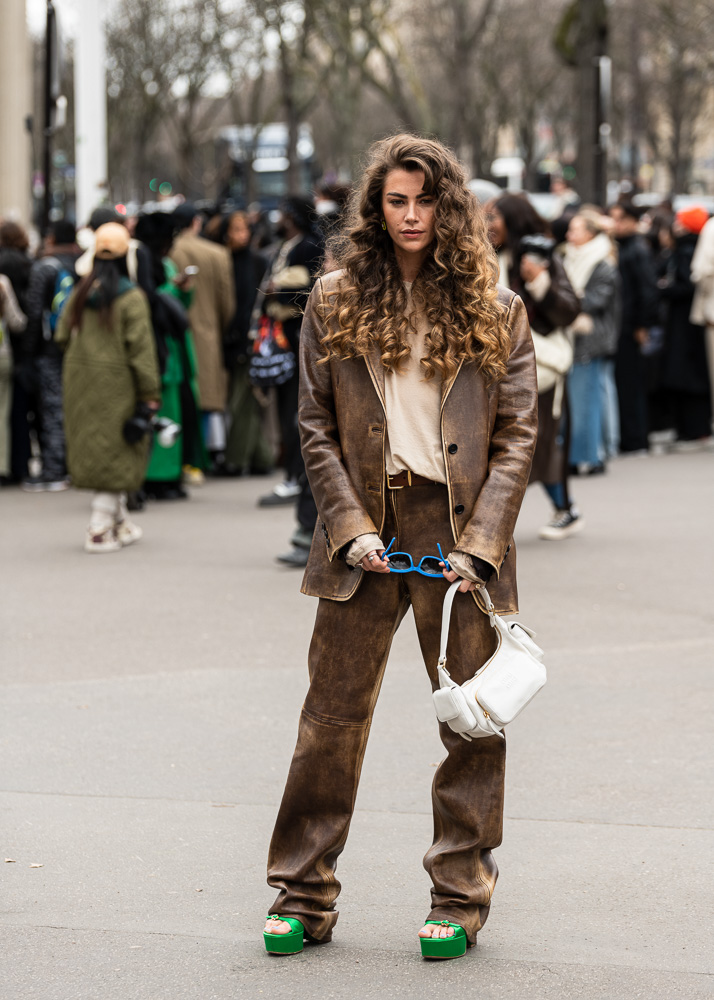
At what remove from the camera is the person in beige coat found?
12.3m

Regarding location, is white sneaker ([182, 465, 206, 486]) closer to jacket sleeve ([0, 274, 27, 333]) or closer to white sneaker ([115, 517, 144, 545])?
jacket sleeve ([0, 274, 27, 333])

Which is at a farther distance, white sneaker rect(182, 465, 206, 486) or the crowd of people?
white sneaker rect(182, 465, 206, 486)

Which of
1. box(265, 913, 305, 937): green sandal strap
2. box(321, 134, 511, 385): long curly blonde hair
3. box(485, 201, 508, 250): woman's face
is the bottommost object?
box(265, 913, 305, 937): green sandal strap

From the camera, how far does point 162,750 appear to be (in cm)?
548

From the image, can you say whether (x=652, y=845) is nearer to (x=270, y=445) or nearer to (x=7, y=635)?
(x=7, y=635)

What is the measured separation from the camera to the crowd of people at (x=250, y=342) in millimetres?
9188

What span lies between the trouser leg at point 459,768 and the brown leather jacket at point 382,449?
69 mm

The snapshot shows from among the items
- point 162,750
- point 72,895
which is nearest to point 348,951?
point 72,895

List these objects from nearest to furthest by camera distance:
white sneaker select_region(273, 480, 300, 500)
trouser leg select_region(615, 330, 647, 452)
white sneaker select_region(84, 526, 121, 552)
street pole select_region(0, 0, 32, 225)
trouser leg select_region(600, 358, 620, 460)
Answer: white sneaker select_region(84, 526, 121, 552)
white sneaker select_region(273, 480, 300, 500)
trouser leg select_region(600, 358, 620, 460)
trouser leg select_region(615, 330, 647, 452)
street pole select_region(0, 0, 32, 225)

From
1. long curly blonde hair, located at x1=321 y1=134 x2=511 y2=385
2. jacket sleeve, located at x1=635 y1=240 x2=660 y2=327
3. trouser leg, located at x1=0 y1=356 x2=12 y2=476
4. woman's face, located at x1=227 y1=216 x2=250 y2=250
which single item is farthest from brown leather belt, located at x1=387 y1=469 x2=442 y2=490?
jacket sleeve, located at x1=635 y1=240 x2=660 y2=327

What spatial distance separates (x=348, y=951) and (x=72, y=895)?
833 millimetres

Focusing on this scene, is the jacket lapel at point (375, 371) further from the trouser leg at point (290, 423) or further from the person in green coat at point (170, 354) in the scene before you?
the person in green coat at point (170, 354)

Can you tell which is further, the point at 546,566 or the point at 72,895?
the point at 546,566

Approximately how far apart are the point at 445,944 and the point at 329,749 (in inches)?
21.1
